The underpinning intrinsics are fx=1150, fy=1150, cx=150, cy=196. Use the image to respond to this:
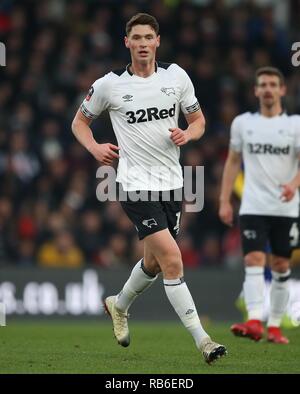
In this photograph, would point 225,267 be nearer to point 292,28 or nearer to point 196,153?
point 196,153

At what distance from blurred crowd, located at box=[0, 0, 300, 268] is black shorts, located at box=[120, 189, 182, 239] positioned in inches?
265

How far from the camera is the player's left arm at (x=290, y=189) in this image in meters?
10.6

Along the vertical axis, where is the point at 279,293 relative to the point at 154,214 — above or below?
below

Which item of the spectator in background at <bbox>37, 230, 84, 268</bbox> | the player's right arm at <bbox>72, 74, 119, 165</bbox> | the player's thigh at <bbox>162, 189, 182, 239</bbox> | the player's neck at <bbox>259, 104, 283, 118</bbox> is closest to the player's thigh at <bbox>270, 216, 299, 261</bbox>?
the player's neck at <bbox>259, 104, 283, 118</bbox>

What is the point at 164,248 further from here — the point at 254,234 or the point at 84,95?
the point at 84,95

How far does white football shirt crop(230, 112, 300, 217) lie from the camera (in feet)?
35.9

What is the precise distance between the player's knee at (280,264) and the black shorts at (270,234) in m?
0.04

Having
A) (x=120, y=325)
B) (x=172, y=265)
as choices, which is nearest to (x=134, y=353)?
(x=120, y=325)

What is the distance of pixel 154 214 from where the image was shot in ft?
28.9

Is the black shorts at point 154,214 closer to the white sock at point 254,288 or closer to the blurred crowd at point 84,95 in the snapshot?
the white sock at point 254,288

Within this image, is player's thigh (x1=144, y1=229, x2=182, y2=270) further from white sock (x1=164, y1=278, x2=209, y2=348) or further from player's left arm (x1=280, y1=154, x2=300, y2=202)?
player's left arm (x1=280, y1=154, x2=300, y2=202)

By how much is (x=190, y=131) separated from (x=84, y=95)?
938cm

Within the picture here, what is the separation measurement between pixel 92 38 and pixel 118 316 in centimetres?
1054

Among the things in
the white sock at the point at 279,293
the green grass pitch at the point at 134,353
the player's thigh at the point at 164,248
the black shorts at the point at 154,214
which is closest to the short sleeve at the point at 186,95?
the black shorts at the point at 154,214
